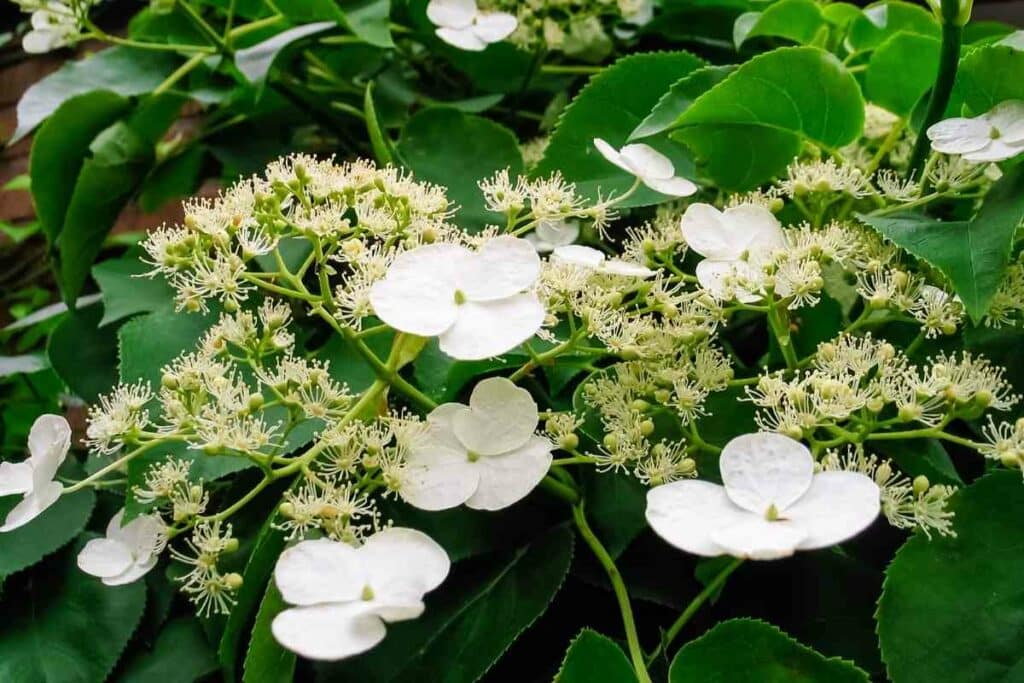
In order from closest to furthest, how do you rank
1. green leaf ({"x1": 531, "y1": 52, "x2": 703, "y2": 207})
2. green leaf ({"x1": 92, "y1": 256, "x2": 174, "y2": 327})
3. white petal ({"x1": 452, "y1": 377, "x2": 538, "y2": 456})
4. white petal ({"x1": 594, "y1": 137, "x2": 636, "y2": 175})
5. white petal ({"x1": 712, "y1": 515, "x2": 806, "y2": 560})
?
white petal ({"x1": 712, "y1": 515, "x2": 806, "y2": 560})
white petal ({"x1": 452, "y1": 377, "x2": 538, "y2": 456})
white petal ({"x1": 594, "y1": 137, "x2": 636, "y2": 175})
green leaf ({"x1": 531, "y1": 52, "x2": 703, "y2": 207})
green leaf ({"x1": 92, "y1": 256, "x2": 174, "y2": 327})

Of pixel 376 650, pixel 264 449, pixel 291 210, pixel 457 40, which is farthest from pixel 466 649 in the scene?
pixel 457 40

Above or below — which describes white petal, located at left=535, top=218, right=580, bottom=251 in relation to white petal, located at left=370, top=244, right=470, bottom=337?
below

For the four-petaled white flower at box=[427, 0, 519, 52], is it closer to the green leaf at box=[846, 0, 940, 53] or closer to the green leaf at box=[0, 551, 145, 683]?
the green leaf at box=[846, 0, 940, 53]

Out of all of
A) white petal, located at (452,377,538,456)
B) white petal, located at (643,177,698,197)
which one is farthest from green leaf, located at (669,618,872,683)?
white petal, located at (643,177,698,197)

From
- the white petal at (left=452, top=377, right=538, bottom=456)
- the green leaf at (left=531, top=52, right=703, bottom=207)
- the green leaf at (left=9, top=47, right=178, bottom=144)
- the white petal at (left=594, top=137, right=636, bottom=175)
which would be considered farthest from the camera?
Answer: the green leaf at (left=9, top=47, right=178, bottom=144)

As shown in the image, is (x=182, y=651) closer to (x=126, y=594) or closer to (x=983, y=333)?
(x=126, y=594)

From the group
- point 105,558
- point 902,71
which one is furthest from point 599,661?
point 902,71

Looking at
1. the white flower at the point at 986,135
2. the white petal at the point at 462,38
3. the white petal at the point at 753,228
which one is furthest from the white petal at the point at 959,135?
the white petal at the point at 462,38
